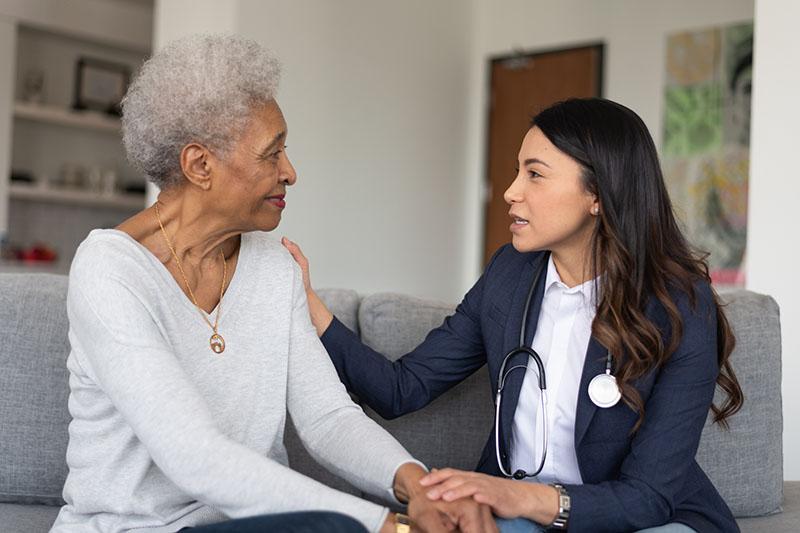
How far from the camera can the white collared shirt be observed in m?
1.94

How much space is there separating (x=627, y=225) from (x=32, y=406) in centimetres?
133

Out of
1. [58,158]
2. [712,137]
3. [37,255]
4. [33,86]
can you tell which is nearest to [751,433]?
[712,137]

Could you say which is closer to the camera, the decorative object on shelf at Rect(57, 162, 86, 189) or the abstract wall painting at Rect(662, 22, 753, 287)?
the abstract wall painting at Rect(662, 22, 753, 287)

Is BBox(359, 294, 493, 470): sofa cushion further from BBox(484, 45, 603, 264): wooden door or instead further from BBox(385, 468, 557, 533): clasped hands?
BBox(484, 45, 603, 264): wooden door

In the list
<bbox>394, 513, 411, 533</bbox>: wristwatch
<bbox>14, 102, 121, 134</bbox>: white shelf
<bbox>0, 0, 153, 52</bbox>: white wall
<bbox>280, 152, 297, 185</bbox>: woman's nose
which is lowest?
<bbox>394, 513, 411, 533</bbox>: wristwatch

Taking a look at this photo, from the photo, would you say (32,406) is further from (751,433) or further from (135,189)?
(135,189)

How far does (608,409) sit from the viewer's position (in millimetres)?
1866

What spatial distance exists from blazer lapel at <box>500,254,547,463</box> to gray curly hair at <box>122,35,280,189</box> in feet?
2.16

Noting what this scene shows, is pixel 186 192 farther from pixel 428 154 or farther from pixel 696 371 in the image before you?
pixel 428 154

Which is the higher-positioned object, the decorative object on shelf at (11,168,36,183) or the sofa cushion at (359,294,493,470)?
the decorative object on shelf at (11,168,36,183)

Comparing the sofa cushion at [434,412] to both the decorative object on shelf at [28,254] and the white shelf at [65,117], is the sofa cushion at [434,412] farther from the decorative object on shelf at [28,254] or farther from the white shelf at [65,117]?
the white shelf at [65,117]

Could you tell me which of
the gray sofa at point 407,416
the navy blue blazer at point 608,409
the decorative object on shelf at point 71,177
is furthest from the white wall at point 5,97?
the navy blue blazer at point 608,409

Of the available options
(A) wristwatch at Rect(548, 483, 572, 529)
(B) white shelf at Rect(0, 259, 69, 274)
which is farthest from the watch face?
(B) white shelf at Rect(0, 259, 69, 274)

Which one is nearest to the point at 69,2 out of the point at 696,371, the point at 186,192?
the point at 186,192
